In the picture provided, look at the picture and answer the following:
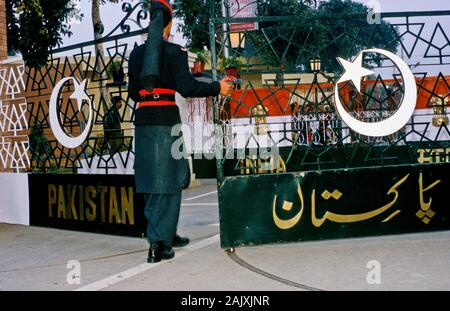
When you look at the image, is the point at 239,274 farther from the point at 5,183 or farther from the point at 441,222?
the point at 5,183

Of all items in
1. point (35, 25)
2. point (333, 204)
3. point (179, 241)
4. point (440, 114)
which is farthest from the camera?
point (35, 25)

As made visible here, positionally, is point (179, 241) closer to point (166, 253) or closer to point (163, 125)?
point (166, 253)

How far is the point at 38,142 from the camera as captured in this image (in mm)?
7117

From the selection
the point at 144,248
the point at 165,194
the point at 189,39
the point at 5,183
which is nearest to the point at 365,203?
the point at 165,194

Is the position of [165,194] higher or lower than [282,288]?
higher

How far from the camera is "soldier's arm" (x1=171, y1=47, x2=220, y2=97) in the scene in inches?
170

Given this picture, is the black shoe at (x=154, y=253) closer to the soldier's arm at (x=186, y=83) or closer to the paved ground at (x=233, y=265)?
the paved ground at (x=233, y=265)

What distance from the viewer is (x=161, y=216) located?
446 cm

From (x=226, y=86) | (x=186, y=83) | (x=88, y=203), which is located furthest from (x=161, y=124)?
(x=88, y=203)

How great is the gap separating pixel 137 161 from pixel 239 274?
142 centimetres

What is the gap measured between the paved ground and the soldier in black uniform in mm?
396

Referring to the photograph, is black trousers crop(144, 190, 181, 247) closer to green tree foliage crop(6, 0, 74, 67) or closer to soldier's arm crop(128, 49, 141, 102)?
soldier's arm crop(128, 49, 141, 102)

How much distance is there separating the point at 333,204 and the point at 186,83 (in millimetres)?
1799

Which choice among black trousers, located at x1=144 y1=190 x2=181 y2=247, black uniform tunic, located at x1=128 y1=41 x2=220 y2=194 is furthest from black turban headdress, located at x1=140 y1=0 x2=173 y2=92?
black trousers, located at x1=144 y1=190 x2=181 y2=247
